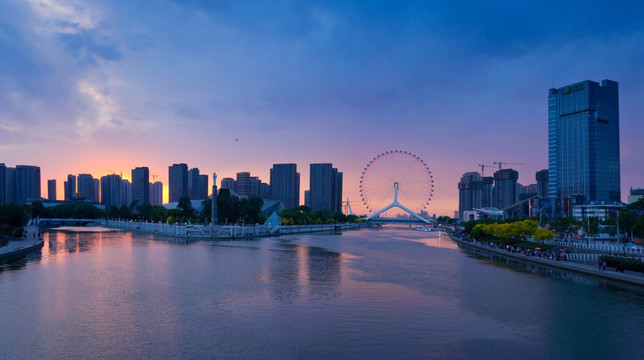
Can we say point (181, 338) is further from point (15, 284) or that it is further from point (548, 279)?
point (548, 279)

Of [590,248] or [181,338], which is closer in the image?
[181,338]

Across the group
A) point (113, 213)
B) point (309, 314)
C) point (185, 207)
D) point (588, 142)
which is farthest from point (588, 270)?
point (588, 142)

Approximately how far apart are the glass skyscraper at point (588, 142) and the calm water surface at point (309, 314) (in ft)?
541

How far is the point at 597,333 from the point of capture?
18859 millimetres

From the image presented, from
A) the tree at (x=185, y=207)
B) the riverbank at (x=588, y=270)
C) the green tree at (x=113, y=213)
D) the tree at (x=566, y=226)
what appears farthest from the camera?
the green tree at (x=113, y=213)

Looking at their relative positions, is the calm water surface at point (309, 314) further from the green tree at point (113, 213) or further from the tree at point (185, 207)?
the green tree at point (113, 213)

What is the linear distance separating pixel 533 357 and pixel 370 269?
81.1 feet

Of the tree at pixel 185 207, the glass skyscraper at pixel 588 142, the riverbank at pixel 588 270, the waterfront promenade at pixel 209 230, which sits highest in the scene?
the glass skyscraper at pixel 588 142

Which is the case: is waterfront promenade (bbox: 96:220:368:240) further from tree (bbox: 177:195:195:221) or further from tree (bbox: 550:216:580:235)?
tree (bbox: 550:216:580:235)

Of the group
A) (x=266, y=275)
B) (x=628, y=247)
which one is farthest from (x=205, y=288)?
(x=628, y=247)

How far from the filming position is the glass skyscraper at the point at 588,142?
6949 inches

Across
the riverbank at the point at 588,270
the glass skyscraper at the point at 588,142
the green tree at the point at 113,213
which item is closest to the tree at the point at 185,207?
the green tree at the point at 113,213

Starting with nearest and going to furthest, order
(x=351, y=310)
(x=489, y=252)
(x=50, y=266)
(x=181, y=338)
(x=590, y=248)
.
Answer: (x=181, y=338) < (x=351, y=310) < (x=50, y=266) < (x=590, y=248) < (x=489, y=252)

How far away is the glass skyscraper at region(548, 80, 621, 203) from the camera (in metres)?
176
